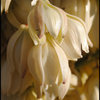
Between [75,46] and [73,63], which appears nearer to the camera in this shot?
[75,46]

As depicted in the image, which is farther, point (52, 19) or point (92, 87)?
point (92, 87)

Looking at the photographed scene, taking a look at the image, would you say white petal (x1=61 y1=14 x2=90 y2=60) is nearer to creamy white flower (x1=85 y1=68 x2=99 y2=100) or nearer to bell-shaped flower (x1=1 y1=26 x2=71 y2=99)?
bell-shaped flower (x1=1 y1=26 x2=71 y2=99)

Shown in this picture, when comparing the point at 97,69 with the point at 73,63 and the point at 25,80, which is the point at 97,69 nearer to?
the point at 73,63

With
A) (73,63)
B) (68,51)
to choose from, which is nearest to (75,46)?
(68,51)

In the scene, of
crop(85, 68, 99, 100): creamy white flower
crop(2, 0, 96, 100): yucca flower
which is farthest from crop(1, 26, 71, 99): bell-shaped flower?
crop(85, 68, 99, 100): creamy white flower

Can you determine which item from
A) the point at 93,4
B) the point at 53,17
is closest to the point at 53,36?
the point at 53,17

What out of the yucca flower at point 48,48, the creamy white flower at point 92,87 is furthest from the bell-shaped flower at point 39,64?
the creamy white flower at point 92,87

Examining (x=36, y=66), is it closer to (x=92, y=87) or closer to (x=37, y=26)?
(x=37, y=26)

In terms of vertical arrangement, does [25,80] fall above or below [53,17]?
below

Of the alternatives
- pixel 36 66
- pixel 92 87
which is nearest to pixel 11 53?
pixel 36 66
